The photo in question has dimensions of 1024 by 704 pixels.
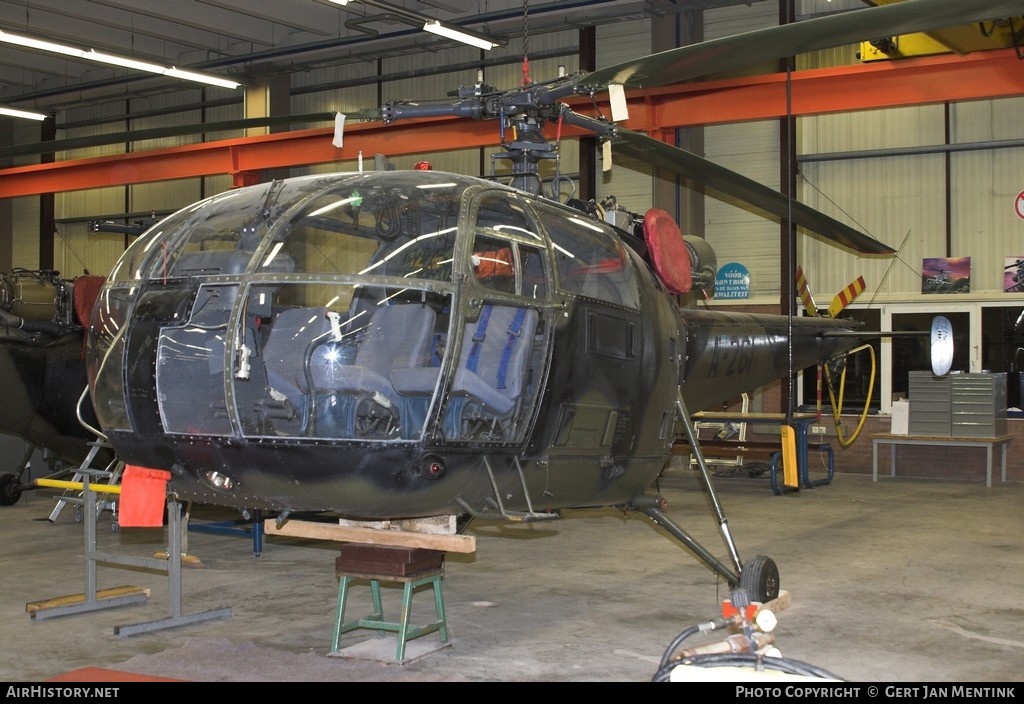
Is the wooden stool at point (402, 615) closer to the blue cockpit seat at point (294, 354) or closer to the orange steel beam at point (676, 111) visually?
the blue cockpit seat at point (294, 354)

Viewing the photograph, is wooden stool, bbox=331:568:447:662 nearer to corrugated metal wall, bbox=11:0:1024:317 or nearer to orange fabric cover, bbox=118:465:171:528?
orange fabric cover, bbox=118:465:171:528

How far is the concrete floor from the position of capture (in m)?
5.59

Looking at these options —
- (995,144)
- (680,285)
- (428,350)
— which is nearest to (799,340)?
(680,285)

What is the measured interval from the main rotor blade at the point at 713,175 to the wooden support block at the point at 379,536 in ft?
9.19

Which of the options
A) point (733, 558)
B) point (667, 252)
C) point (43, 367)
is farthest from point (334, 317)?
point (43, 367)

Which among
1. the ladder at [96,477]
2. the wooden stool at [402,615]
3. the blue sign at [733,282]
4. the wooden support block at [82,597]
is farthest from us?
the blue sign at [733,282]

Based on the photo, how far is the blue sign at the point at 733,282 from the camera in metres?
16.5

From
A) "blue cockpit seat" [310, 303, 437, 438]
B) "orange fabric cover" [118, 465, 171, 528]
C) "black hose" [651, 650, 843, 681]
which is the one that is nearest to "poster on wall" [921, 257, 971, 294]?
"blue cockpit seat" [310, 303, 437, 438]

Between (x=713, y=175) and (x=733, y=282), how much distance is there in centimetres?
912

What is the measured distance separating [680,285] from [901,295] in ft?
31.6

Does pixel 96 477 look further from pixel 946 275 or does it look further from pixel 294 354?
pixel 946 275

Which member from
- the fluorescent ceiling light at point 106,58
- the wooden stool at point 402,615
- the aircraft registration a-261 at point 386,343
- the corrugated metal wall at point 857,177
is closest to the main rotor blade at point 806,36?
the aircraft registration a-261 at point 386,343

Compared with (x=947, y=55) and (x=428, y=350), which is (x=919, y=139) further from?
(x=428, y=350)

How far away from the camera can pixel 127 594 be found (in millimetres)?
7031
